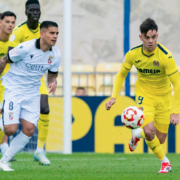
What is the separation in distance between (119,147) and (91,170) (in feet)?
13.5

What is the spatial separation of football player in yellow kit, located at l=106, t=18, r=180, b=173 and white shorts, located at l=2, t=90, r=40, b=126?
1.06m

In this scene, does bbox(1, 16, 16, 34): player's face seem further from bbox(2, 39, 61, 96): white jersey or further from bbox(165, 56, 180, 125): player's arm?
bbox(165, 56, 180, 125): player's arm

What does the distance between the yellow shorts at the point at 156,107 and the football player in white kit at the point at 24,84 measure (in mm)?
1327

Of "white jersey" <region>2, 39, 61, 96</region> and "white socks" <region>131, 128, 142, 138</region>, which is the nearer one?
"white jersey" <region>2, 39, 61, 96</region>

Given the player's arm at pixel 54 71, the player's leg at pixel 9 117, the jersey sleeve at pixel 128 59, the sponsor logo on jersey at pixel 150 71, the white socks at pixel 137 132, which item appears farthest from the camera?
the white socks at pixel 137 132

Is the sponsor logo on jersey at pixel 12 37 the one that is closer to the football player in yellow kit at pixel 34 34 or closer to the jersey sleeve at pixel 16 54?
the football player in yellow kit at pixel 34 34

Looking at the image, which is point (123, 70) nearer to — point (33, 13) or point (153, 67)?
point (153, 67)

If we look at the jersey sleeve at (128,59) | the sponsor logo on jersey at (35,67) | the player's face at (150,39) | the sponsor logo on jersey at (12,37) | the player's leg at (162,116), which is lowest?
the player's leg at (162,116)

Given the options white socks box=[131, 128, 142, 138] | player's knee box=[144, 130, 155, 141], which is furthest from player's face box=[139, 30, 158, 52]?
white socks box=[131, 128, 142, 138]

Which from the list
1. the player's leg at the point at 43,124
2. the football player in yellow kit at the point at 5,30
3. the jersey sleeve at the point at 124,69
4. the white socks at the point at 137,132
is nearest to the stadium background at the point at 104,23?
the football player in yellow kit at the point at 5,30

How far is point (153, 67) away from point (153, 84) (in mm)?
364

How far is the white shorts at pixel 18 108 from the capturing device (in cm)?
633

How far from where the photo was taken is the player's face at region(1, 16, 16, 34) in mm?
7871

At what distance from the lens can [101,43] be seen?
1986cm
